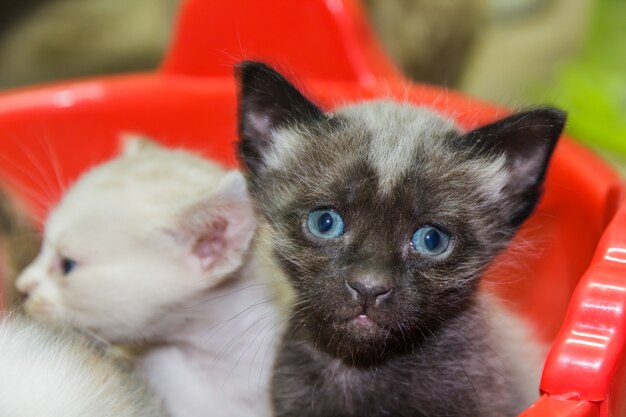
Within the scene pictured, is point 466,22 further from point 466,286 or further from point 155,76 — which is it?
point 466,286

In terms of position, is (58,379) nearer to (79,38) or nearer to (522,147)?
(522,147)

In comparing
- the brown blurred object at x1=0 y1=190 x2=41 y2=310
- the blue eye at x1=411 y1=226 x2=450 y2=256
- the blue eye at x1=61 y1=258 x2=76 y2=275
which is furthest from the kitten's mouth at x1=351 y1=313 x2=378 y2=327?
the brown blurred object at x1=0 y1=190 x2=41 y2=310

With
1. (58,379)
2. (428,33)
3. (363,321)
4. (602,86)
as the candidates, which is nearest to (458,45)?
(428,33)

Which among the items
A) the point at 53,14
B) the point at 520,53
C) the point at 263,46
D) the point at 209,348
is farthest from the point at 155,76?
the point at 520,53

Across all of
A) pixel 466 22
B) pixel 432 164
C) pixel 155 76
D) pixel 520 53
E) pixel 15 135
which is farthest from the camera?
pixel 520 53

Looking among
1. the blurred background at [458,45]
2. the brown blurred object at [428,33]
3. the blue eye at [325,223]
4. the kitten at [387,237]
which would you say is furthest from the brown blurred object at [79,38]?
the blue eye at [325,223]

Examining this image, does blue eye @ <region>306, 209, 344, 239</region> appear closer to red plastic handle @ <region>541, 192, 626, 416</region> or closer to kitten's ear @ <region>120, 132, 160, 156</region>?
red plastic handle @ <region>541, 192, 626, 416</region>
